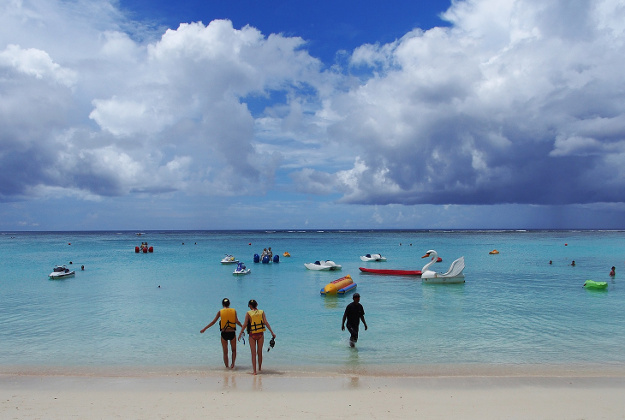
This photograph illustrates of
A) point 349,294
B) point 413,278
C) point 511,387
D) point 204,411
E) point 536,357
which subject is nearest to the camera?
point 204,411

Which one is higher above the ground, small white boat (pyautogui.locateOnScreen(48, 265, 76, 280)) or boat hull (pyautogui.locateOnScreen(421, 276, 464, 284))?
small white boat (pyautogui.locateOnScreen(48, 265, 76, 280))

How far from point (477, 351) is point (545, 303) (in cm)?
999

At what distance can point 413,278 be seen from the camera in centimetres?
2988

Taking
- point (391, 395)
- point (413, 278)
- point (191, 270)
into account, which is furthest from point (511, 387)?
point (191, 270)

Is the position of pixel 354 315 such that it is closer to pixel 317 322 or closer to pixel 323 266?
pixel 317 322

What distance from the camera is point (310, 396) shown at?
8984mm

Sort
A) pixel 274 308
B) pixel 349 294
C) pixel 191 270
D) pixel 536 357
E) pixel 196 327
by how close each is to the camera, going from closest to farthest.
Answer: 1. pixel 536 357
2. pixel 196 327
3. pixel 274 308
4. pixel 349 294
5. pixel 191 270

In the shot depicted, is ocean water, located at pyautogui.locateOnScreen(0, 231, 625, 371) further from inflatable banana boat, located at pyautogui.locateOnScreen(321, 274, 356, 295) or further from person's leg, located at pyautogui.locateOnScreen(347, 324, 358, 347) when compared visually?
inflatable banana boat, located at pyautogui.locateOnScreen(321, 274, 356, 295)

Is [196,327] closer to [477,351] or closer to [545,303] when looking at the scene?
[477,351]

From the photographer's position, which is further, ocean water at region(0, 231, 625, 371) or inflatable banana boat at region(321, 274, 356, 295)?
inflatable banana boat at region(321, 274, 356, 295)

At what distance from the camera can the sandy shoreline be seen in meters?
8.05

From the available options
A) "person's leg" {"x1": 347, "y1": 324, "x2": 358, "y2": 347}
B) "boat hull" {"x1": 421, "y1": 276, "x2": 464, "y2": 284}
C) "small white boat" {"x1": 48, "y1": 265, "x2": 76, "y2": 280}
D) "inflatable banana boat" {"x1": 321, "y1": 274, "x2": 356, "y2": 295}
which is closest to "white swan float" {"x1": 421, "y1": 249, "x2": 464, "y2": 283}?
"boat hull" {"x1": 421, "y1": 276, "x2": 464, "y2": 284}

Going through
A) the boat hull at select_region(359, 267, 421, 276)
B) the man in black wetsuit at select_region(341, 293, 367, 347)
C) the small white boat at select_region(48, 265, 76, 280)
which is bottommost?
the boat hull at select_region(359, 267, 421, 276)

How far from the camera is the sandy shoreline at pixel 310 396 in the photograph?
8055 mm
